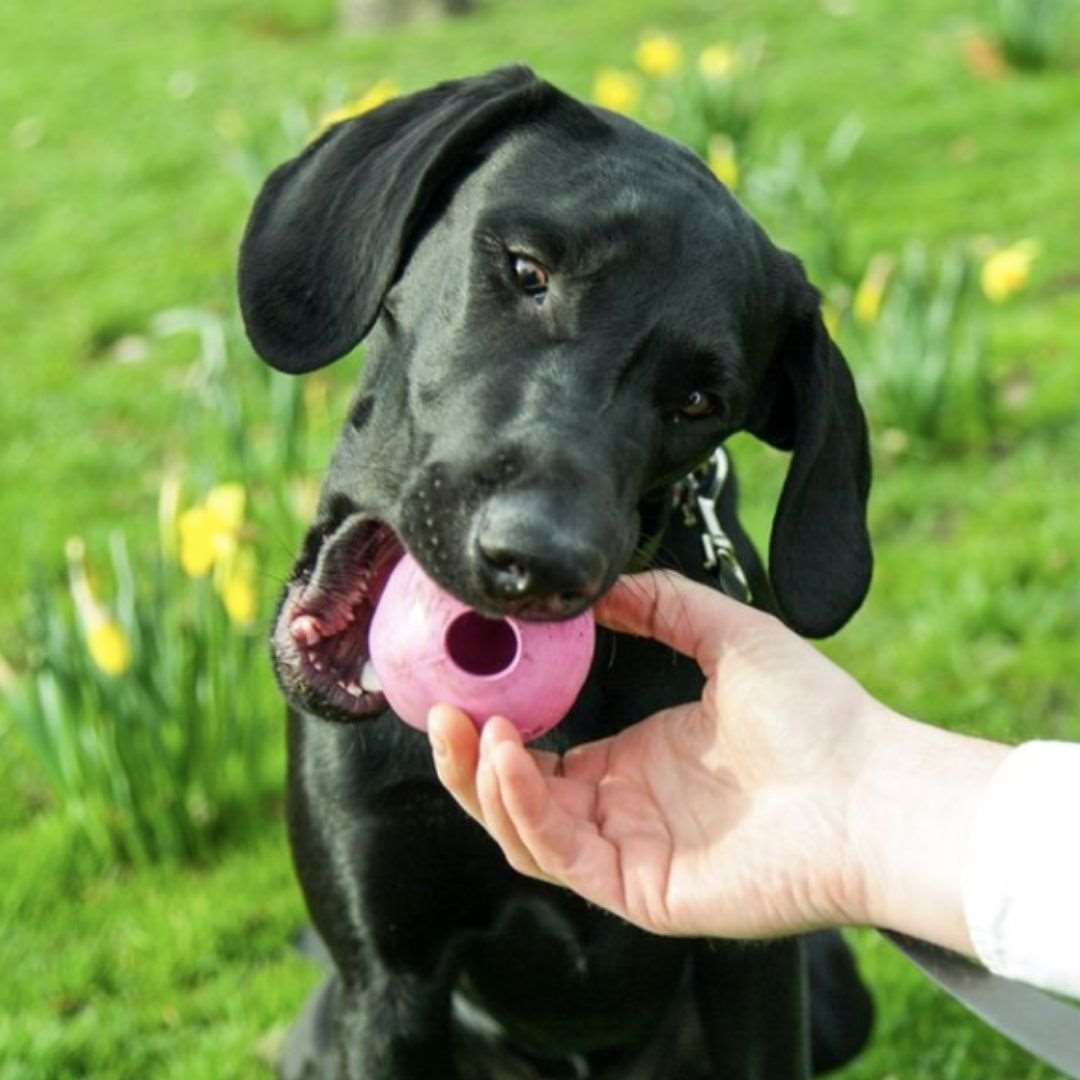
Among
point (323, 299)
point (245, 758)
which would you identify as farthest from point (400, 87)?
point (323, 299)

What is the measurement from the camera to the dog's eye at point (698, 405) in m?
2.33

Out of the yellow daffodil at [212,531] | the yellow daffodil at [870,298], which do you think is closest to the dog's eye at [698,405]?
the yellow daffodil at [212,531]

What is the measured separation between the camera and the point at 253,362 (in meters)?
4.53

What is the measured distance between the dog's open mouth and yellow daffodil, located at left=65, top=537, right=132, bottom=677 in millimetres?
1172

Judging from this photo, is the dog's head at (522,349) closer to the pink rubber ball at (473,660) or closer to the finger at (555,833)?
the pink rubber ball at (473,660)

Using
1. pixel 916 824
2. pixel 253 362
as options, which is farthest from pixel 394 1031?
pixel 253 362

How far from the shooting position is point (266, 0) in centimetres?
1069

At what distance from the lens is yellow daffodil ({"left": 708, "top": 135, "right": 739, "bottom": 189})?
16.2 ft

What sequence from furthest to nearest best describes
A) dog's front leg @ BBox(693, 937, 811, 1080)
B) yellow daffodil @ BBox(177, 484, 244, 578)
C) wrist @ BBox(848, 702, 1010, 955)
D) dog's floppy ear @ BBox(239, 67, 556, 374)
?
yellow daffodil @ BBox(177, 484, 244, 578) < dog's front leg @ BBox(693, 937, 811, 1080) < dog's floppy ear @ BBox(239, 67, 556, 374) < wrist @ BBox(848, 702, 1010, 955)

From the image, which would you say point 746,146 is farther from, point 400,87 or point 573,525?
point 573,525

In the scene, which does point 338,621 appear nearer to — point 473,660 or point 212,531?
point 473,660

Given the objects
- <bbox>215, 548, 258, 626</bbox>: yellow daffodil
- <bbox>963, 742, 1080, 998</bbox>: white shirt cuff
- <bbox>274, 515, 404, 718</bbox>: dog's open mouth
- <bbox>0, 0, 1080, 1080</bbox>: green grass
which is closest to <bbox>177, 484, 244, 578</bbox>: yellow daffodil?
<bbox>215, 548, 258, 626</bbox>: yellow daffodil

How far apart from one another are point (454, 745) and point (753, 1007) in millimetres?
862

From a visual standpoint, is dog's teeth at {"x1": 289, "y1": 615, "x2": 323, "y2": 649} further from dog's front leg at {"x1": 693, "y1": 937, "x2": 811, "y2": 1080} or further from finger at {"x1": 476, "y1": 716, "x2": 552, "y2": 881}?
dog's front leg at {"x1": 693, "y1": 937, "x2": 811, "y2": 1080}
